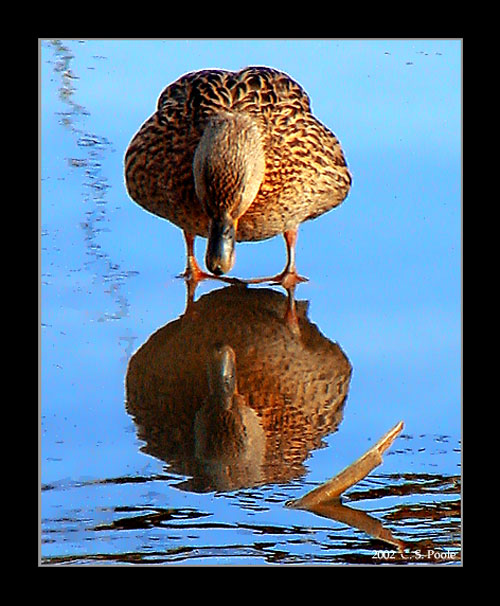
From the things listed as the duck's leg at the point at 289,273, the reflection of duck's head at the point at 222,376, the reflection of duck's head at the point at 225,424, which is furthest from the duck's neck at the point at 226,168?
the reflection of duck's head at the point at 225,424

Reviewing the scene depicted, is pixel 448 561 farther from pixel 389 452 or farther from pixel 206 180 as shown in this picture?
pixel 206 180

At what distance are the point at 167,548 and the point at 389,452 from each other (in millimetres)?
1066

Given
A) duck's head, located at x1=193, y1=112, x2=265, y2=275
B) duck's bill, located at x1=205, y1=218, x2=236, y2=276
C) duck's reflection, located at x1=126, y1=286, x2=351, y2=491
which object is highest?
duck's head, located at x1=193, y1=112, x2=265, y2=275

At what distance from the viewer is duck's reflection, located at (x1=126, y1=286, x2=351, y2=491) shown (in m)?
4.54

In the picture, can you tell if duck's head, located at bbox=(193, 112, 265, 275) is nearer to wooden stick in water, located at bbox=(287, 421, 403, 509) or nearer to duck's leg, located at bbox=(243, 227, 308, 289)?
duck's leg, located at bbox=(243, 227, 308, 289)

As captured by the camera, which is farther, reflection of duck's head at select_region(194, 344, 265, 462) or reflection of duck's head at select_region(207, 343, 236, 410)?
reflection of duck's head at select_region(207, 343, 236, 410)

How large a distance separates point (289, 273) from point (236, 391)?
1521 mm

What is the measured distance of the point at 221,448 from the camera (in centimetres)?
460

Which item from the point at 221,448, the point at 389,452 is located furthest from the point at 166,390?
the point at 389,452

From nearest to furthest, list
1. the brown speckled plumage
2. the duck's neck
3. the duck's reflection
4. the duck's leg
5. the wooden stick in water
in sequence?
1. the wooden stick in water
2. the duck's reflection
3. the duck's neck
4. the brown speckled plumage
5. the duck's leg

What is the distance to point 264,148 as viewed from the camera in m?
6.36

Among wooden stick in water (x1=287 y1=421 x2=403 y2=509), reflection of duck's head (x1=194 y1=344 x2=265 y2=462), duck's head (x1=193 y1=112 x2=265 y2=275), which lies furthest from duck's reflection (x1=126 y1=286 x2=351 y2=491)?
duck's head (x1=193 y1=112 x2=265 y2=275)

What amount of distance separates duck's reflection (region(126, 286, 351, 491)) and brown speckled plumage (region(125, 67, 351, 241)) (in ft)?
1.65

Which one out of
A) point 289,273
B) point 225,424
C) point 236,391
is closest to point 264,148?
point 289,273
